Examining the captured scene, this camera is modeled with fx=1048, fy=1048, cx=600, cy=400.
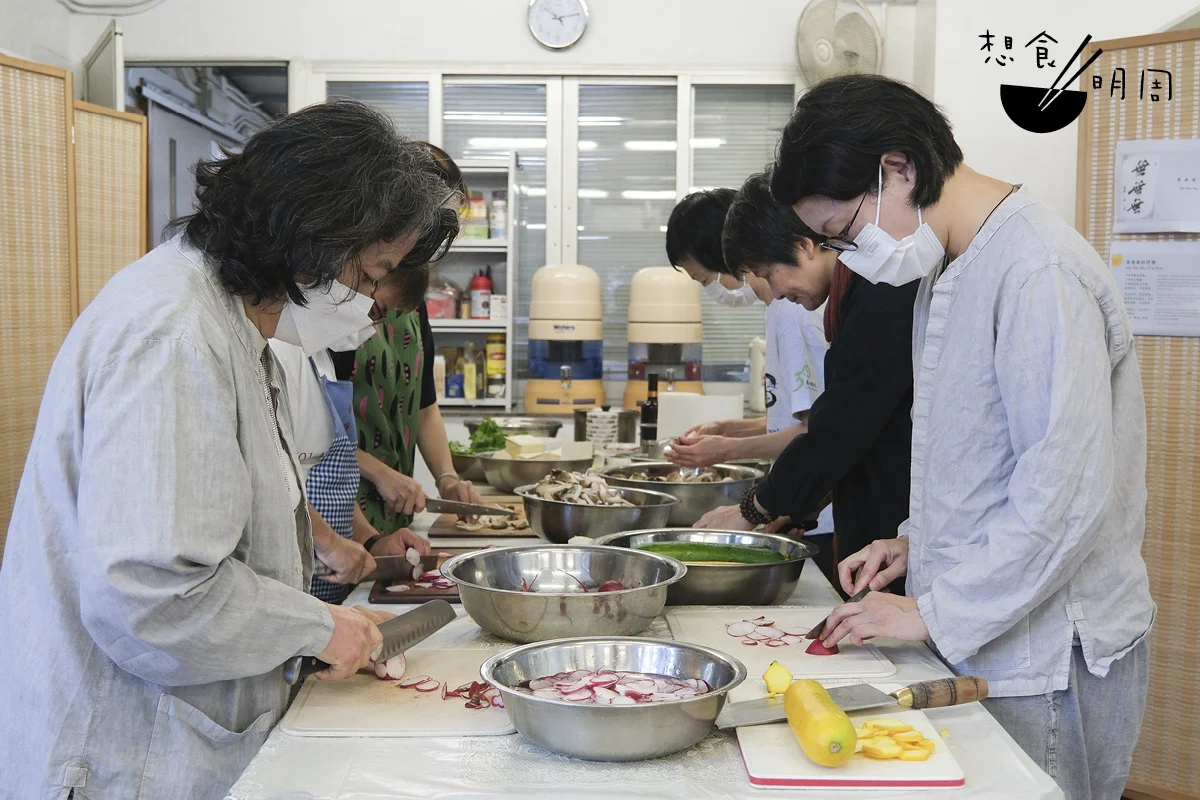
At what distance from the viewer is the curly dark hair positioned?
134 centimetres

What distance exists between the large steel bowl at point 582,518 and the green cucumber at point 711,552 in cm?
20

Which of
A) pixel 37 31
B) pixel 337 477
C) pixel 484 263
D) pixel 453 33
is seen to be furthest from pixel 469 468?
pixel 37 31

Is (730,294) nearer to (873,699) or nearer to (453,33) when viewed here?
(873,699)

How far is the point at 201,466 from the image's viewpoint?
121 cm

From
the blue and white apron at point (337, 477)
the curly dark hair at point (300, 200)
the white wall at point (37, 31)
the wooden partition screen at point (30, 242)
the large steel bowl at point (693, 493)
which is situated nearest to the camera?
the curly dark hair at point (300, 200)

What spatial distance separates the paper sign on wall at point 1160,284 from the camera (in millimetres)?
3135

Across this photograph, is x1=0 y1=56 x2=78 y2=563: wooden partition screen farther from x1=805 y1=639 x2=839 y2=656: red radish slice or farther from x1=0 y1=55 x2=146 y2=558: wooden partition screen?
x1=805 y1=639 x2=839 y2=656: red radish slice

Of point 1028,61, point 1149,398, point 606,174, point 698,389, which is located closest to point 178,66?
point 606,174

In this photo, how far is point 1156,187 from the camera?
3.17 meters

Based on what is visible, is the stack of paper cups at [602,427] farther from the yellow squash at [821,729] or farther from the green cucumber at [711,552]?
the yellow squash at [821,729]

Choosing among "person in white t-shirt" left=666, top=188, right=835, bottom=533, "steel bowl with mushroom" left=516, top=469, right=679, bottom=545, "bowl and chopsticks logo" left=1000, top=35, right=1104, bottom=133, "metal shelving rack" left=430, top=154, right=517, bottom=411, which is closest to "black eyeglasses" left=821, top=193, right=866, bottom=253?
"steel bowl with mushroom" left=516, top=469, right=679, bottom=545

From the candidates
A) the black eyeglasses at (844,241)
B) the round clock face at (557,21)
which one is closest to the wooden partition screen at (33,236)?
the round clock face at (557,21)

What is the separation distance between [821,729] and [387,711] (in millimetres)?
593

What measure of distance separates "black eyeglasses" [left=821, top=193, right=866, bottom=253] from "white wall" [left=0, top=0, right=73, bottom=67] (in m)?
4.65
